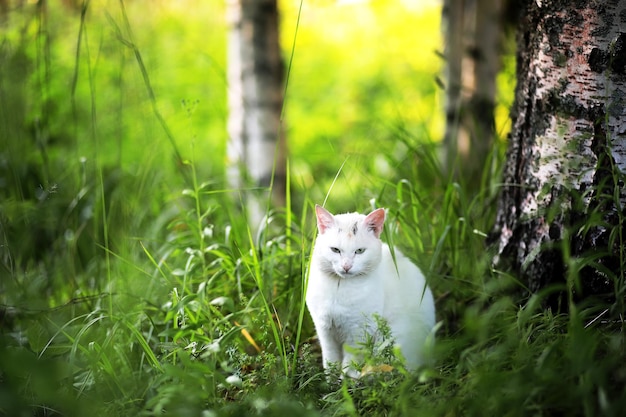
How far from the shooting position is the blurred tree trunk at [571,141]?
1849 mm

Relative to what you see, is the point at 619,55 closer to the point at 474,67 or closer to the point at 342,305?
the point at 342,305

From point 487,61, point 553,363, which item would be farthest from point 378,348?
point 487,61

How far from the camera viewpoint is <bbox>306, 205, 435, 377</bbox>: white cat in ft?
6.48

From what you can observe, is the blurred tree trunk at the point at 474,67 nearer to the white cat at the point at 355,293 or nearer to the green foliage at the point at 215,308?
the green foliage at the point at 215,308

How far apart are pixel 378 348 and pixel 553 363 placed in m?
0.58

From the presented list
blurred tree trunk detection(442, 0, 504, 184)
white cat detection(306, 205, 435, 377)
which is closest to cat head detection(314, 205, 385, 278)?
white cat detection(306, 205, 435, 377)

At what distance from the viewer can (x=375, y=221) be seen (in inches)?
78.5

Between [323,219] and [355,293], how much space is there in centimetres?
27

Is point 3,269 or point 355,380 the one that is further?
point 3,269

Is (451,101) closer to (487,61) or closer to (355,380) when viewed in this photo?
(487,61)

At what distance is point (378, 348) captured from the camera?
192 cm

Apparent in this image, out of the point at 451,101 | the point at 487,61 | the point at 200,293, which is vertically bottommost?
the point at 200,293

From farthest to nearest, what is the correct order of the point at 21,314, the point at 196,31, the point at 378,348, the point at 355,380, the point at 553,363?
the point at 196,31
the point at 21,314
the point at 378,348
the point at 355,380
the point at 553,363

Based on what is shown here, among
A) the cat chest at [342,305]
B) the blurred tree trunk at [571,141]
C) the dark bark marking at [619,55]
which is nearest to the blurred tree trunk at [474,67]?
the blurred tree trunk at [571,141]
